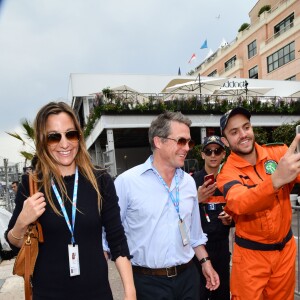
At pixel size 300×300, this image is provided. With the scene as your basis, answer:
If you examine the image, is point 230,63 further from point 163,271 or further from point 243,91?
point 163,271

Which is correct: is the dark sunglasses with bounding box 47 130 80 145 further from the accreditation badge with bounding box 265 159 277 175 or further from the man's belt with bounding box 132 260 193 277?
the accreditation badge with bounding box 265 159 277 175

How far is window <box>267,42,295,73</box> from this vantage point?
34875 millimetres

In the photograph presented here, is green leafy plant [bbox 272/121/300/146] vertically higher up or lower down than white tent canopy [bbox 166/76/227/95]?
lower down

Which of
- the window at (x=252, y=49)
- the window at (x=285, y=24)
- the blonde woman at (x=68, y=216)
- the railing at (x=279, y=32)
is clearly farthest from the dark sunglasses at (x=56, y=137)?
the window at (x=252, y=49)

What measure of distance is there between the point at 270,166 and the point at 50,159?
1.73m

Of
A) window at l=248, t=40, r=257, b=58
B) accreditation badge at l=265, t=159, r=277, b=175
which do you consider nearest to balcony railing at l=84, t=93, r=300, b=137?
accreditation badge at l=265, t=159, r=277, b=175

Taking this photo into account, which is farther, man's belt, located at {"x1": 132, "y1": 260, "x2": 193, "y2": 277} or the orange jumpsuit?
the orange jumpsuit

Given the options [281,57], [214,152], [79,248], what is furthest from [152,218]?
[281,57]

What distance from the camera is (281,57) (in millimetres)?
36875

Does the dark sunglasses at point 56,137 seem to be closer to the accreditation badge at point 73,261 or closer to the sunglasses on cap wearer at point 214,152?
the accreditation badge at point 73,261

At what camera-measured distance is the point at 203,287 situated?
3.49 m

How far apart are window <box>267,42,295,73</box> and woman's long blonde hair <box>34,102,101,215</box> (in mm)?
37472

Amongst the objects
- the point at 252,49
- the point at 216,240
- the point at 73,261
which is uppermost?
the point at 252,49

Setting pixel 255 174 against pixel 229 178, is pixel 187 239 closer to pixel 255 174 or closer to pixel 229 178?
pixel 229 178
